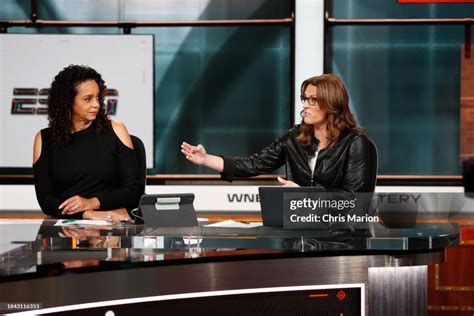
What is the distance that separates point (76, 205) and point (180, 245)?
108 cm

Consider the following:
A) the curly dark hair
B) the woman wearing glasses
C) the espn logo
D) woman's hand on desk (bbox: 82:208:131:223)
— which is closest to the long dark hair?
the woman wearing glasses

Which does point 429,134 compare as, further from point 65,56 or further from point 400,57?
point 65,56

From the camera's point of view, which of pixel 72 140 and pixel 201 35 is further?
pixel 201 35

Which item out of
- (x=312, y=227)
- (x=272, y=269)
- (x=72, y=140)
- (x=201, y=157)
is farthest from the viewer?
(x=72, y=140)

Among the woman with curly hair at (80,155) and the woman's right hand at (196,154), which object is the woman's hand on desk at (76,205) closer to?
the woman with curly hair at (80,155)

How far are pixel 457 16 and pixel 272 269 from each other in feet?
10.8

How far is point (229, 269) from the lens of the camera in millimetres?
2605

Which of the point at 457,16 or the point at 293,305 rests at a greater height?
the point at 457,16

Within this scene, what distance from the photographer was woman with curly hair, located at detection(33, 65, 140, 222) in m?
3.70

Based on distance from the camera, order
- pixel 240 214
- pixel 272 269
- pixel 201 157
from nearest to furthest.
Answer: pixel 272 269
pixel 201 157
pixel 240 214

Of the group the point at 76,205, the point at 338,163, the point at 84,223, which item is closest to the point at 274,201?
the point at 338,163

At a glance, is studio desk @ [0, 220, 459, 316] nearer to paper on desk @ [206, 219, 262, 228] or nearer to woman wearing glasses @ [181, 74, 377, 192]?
paper on desk @ [206, 219, 262, 228]

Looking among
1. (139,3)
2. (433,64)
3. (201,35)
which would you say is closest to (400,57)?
(433,64)

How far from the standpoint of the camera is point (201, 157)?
348 centimetres
